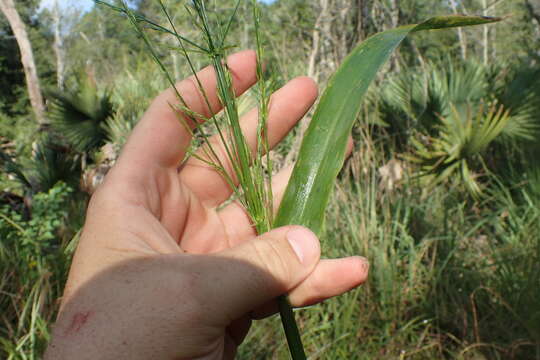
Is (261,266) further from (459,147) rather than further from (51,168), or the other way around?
(51,168)

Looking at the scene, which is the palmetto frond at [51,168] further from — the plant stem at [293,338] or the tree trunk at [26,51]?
the tree trunk at [26,51]

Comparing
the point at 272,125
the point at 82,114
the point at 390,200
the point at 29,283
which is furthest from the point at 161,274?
the point at 82,114

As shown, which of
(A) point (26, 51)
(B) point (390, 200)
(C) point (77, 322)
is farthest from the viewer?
(A) point (26, 51)

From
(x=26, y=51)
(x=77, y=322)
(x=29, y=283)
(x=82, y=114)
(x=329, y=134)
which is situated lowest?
(x=29, y=283)

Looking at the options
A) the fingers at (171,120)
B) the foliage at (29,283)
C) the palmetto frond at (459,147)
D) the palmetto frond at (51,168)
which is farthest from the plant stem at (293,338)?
the palmetto frond at (51,168)

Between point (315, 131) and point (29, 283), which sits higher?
point (315, 131)

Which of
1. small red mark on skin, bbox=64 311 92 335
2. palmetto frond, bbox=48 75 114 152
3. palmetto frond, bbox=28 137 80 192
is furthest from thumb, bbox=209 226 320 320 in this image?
palmetto frond, bbox=48 75 114 152

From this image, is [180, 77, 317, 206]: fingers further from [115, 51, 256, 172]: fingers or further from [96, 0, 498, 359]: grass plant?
[96, 0, 498, 359]: grass plant

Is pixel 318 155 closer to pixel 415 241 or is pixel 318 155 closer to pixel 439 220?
pixel 415 241
